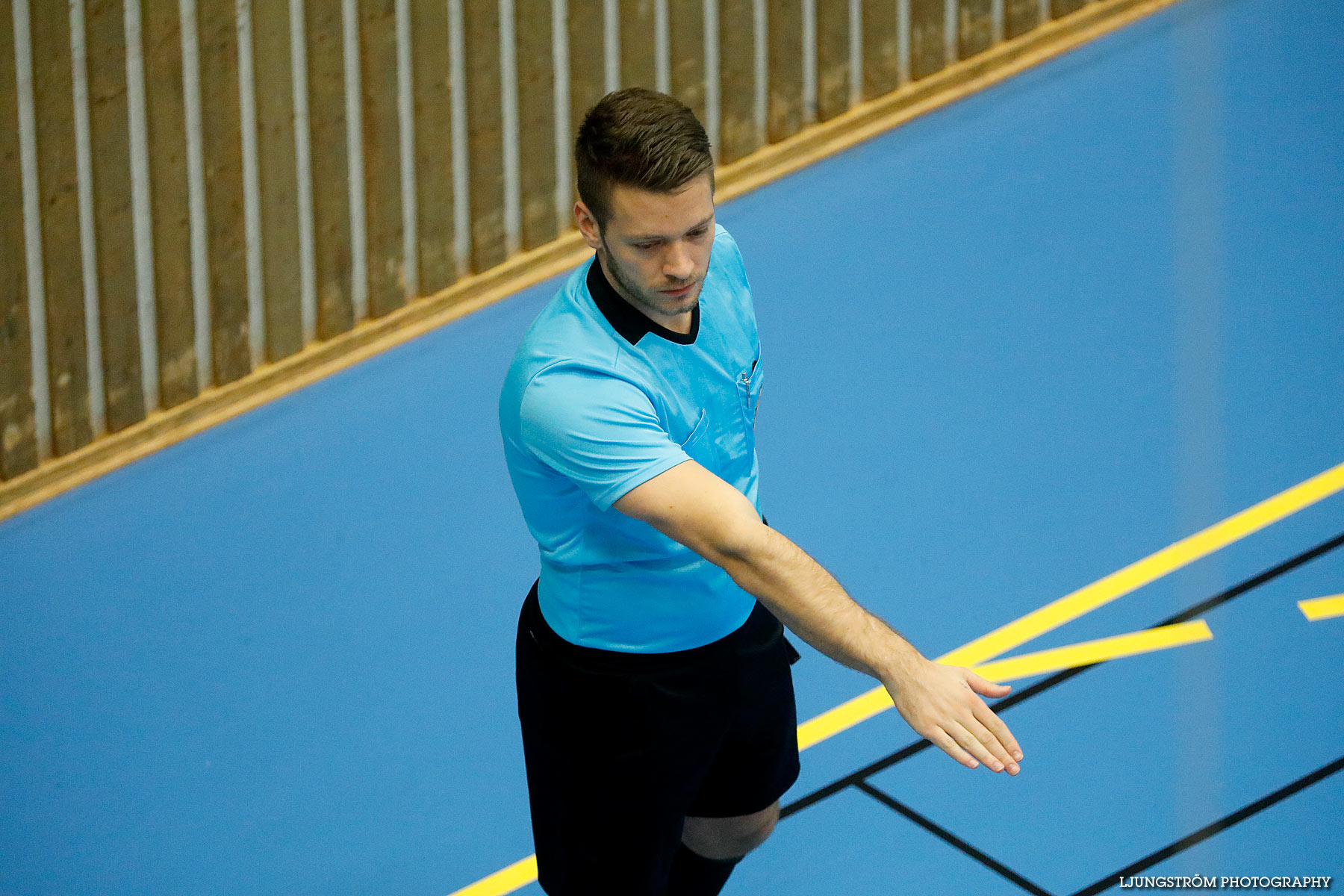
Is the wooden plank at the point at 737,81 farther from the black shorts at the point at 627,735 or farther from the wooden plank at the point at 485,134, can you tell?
the black shorts at the point at 627,735

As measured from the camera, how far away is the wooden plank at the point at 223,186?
5.36m

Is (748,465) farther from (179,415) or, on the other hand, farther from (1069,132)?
(1069,132)

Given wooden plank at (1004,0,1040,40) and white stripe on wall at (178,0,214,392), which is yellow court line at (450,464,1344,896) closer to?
white stripe on wall at (178,0,214,392)

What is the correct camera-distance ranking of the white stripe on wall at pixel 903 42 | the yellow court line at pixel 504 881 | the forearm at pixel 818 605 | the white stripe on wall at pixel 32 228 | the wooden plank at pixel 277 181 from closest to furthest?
1. the forearm at pixel 818 605
2. the yellow court line at pixel 504 881
3. the white stripe on wall at pixel 32 228
4. the wooden plank at pixel 277 181
5. the white stripe on wall at pixel 903 42

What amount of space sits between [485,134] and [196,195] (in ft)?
3.56

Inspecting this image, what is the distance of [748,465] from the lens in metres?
2.87

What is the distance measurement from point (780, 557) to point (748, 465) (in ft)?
1.49

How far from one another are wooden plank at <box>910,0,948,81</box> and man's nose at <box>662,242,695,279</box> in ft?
13.9

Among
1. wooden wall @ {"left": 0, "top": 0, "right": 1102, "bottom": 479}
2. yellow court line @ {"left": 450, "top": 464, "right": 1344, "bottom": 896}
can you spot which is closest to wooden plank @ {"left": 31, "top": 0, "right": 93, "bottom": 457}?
wooden wall @ {"left": 0, "top": 0, "right": 1102, "bottom": 479}

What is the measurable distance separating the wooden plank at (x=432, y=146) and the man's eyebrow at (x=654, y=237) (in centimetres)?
344

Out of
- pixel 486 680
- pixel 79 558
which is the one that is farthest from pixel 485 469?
pixel 79 558

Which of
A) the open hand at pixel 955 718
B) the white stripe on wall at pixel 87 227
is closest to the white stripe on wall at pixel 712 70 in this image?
the white stripe on wall at pixel 87 227

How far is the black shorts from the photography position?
9.29 feet

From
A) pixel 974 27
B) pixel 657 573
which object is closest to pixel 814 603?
pixel 657 573
